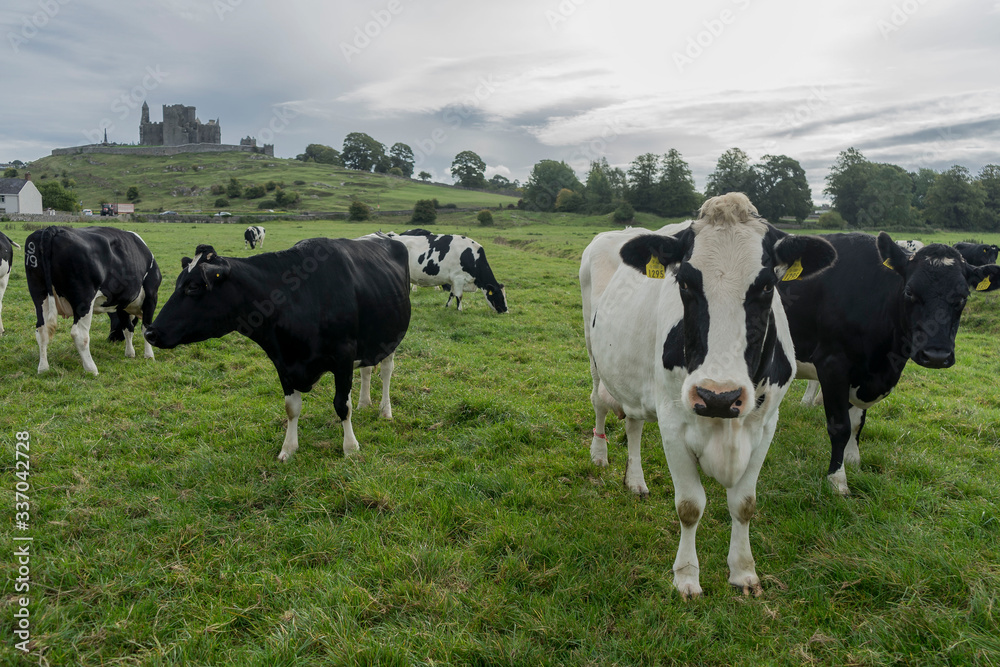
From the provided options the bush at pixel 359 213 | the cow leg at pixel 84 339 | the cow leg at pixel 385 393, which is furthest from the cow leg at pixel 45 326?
the bush at pixel 359 213

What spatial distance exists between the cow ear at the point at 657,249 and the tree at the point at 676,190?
65470mm

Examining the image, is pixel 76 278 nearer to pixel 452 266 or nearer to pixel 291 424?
pixel 291 424

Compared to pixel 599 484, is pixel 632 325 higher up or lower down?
higher up

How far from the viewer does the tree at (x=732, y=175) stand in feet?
195

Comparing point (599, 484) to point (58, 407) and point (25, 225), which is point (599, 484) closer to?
point (58, 407)

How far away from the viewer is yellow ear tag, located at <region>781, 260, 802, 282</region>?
3213mm

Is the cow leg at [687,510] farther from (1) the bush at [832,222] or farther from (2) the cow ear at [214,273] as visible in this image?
(1) the bush at [832,222]

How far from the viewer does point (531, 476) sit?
4953 mm

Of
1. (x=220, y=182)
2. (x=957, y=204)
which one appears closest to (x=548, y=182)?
(x=957, y=204)

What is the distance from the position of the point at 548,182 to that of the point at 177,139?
98030mm

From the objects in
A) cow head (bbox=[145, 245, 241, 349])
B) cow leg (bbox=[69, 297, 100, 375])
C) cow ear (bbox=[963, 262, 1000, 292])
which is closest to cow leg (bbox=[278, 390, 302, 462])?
cow head (bbox=[145, 245, 241, 349])

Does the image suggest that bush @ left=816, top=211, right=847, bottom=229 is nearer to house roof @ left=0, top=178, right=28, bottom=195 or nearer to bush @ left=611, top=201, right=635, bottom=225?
bush @ left=611, top=201, right=635, bottom=225

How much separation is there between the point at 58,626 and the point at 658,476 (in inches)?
180

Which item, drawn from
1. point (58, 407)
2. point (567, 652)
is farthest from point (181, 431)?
point (567, 652)
